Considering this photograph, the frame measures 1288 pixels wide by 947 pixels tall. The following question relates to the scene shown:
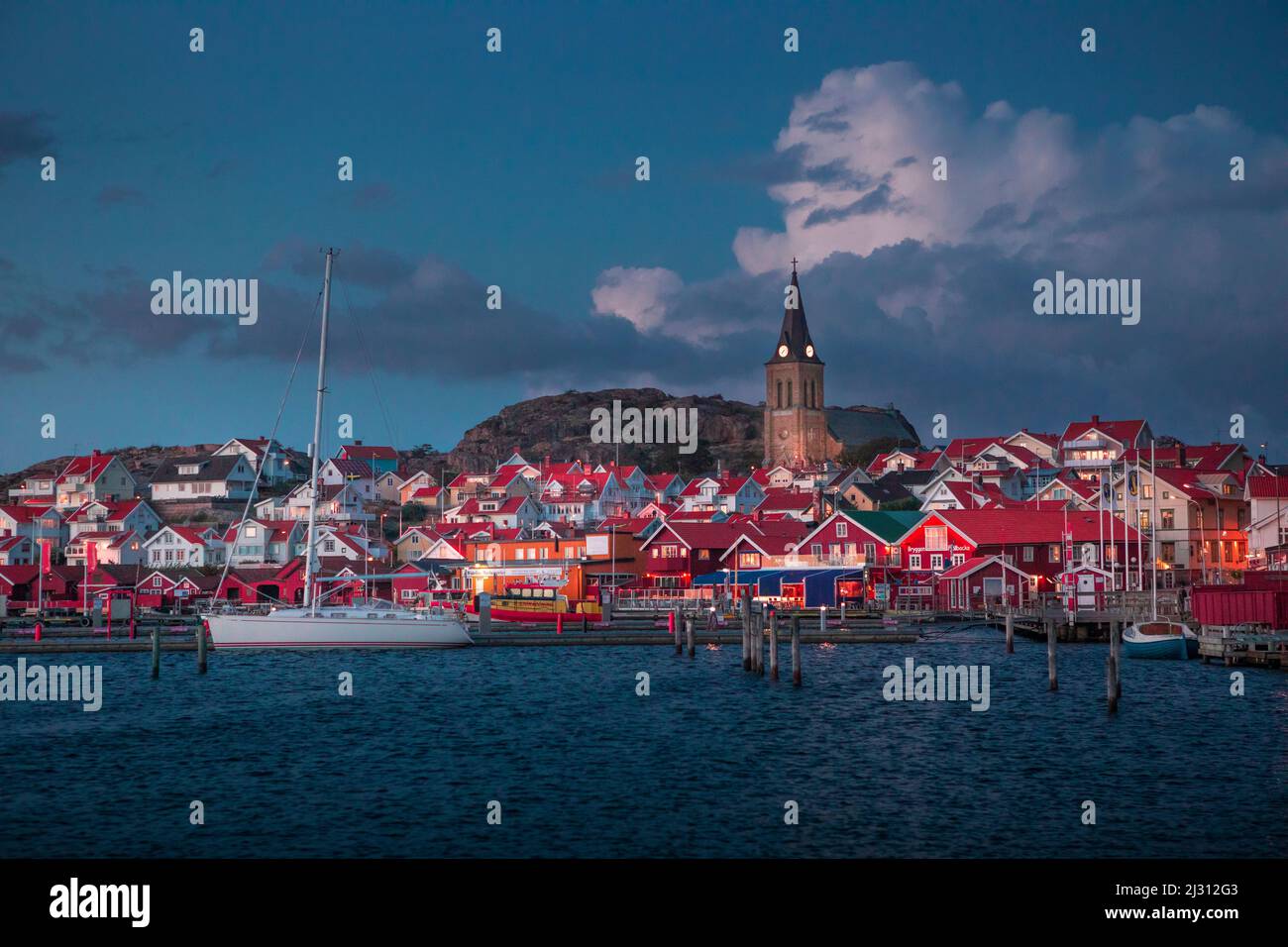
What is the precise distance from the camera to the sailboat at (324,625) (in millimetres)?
63250

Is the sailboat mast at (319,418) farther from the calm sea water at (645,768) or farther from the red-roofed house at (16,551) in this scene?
the red-roofed house at (16,551)

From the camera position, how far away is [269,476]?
17338cm

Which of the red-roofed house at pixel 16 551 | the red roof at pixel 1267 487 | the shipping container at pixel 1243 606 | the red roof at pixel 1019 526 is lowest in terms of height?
the shipping container at pixel 1243 606

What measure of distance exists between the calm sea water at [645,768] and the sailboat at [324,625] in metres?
5.62

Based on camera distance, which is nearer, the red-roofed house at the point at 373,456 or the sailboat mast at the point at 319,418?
the sailboat mast at the point at 319,418

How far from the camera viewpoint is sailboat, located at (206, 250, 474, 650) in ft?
208

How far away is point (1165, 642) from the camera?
199 ft

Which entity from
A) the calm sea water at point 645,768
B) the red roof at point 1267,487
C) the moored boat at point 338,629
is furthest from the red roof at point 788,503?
the calm sea water at point 645,768

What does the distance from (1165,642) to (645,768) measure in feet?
113

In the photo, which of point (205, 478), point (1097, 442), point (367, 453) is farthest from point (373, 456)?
point (1097, 442)
